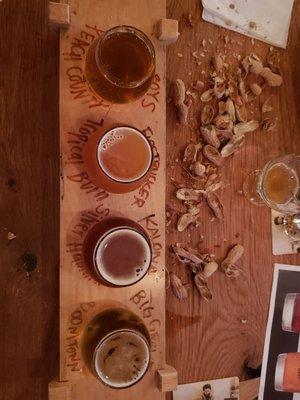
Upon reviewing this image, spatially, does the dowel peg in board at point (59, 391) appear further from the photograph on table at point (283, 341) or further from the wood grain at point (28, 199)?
the photograph on table at point (283, 341)

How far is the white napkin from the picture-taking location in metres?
0.76

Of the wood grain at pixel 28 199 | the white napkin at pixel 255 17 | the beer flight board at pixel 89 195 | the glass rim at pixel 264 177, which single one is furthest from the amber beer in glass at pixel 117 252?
the white napkin at pixel 255 17

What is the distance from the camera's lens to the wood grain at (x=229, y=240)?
0.74m

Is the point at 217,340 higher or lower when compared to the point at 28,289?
lower

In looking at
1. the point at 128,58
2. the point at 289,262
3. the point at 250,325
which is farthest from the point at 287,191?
the point at 128,58


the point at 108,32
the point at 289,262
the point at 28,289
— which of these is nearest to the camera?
the point at 108,32

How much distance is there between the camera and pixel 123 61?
581 millimetres

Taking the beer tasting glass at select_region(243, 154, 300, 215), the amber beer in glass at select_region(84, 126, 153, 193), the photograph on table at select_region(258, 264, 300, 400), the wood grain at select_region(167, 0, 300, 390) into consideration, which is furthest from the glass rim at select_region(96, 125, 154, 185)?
the photograph on table at select_region(258, 264, 300, 400)

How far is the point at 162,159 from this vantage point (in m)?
0.63

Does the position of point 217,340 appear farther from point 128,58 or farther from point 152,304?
point 128,58

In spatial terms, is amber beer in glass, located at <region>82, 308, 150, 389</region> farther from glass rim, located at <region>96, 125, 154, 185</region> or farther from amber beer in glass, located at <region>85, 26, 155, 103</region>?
amber beer in glass, located at <region>85, 26, 155, 103</region>

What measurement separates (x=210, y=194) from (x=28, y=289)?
1.13 ft

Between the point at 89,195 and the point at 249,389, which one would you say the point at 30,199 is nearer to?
the point at 89,195

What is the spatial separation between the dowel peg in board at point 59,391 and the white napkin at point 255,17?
25.1 inches
